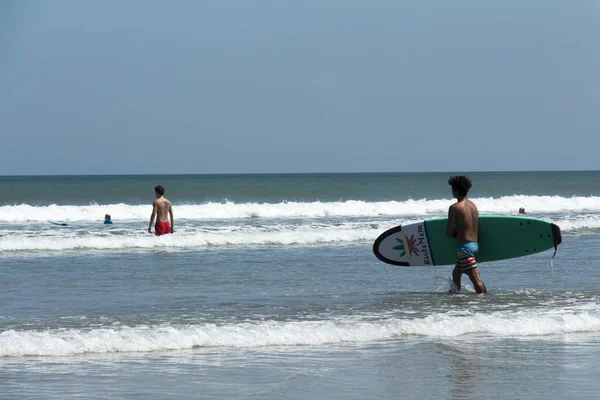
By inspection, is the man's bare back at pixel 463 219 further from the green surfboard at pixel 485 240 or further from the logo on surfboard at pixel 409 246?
the logo on surfboard at pixel 409 246

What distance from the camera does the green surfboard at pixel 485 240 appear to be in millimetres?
11211

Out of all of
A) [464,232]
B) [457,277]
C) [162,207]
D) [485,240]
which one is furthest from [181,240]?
[464,232]

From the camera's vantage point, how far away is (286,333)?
7.42m

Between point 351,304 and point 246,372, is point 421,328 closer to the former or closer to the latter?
point 351,304

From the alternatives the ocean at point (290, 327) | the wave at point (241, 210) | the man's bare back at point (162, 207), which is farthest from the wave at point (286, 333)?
the wave at point (241, 210)

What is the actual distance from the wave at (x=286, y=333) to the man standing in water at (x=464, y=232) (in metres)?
1.50

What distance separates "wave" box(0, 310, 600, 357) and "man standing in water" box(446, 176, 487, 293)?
59.0 inches

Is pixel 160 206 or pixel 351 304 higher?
pixel 160 206

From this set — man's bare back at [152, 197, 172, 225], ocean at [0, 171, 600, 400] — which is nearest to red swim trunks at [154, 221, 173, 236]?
man's bare back at [152, 197, 172, 225]

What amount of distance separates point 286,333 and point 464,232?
11.3 feet

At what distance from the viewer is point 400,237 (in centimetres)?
1170

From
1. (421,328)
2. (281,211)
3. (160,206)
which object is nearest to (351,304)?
(421,328)

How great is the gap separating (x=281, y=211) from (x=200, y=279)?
2362cm

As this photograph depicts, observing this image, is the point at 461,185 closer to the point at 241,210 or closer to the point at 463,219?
the point at 463,219
